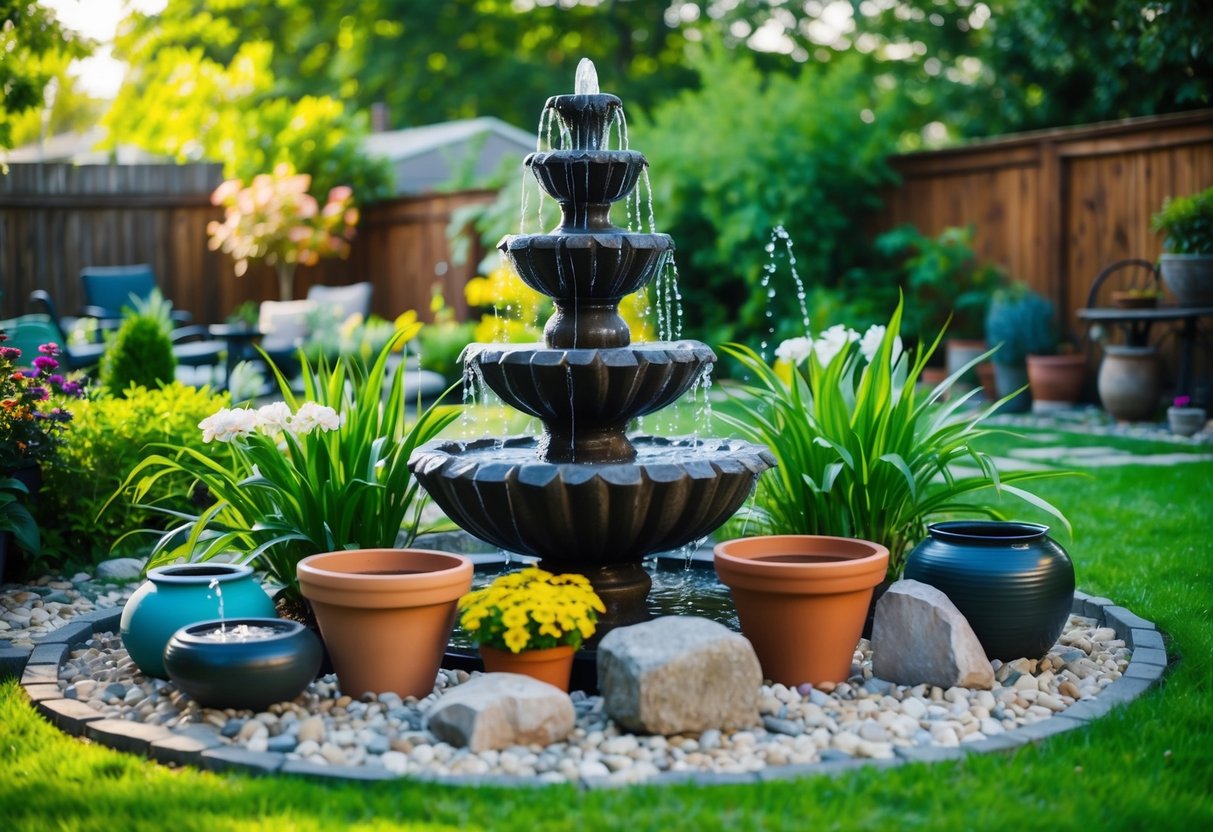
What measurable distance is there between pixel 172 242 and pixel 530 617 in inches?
482

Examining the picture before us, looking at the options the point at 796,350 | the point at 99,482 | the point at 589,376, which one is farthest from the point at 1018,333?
the point at 99,482

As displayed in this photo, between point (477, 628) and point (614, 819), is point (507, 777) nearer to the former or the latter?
point (614, 819)

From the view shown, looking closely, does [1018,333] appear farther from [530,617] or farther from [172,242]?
[172,242]

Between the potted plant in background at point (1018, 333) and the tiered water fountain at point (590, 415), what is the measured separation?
6.26 metres

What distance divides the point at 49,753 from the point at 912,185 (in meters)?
9.74

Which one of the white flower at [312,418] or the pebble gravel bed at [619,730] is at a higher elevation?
the white flower at [312,418]

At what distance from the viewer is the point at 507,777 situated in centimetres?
273

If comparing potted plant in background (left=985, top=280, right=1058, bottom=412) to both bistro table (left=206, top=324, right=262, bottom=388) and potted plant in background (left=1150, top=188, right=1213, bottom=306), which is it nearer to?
potted plant in background (left=1150, top=188, right=1213, bottom=306)

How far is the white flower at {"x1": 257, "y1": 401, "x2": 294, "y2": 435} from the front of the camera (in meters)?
3.84

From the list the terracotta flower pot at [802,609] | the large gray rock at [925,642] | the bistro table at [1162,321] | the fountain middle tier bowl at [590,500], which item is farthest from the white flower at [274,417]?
the bistro table at [1162,321]

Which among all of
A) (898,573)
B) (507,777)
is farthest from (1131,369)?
(507,777)

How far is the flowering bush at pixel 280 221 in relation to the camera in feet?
43.3

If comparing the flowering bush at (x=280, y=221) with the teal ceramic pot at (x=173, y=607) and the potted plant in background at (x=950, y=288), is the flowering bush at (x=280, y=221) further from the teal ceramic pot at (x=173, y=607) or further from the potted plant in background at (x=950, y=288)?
the teal ceramic pot at (x=173, y=607)

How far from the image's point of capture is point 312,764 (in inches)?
110
